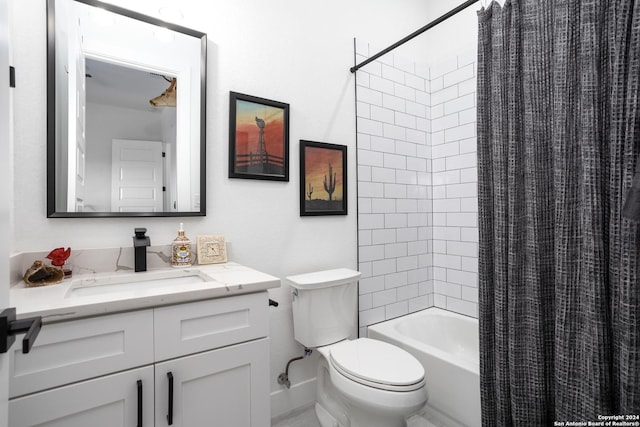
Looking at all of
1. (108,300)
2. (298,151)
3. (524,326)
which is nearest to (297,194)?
(298,151)

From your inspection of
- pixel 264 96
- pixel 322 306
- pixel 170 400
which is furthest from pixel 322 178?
pixel 170 400

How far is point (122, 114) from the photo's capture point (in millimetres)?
1419

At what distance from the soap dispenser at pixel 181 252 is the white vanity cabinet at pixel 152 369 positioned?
0.46 meters

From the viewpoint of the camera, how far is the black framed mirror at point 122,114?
1287 mm

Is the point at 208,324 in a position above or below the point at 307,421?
above

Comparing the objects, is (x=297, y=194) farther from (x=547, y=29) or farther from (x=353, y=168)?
(x=547, y=29)

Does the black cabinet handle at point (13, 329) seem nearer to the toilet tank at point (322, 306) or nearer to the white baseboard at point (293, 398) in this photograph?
the toilet tank at point (322, 306)

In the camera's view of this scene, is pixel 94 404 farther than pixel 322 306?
No

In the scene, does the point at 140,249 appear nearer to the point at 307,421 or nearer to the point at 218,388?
the point at 218,388

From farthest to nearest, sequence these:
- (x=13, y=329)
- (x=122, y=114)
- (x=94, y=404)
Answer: (x=122, y=114), (x=94, y=404), (x=13, y=329)

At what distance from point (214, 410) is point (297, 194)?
118cm

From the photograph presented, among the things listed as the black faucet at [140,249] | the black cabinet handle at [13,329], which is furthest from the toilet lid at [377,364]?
the black cabinet handle at [13,329]

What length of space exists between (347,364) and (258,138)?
1.26 m

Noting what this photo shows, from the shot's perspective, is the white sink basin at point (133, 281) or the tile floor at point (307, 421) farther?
the tile floor at point (307, 421)
